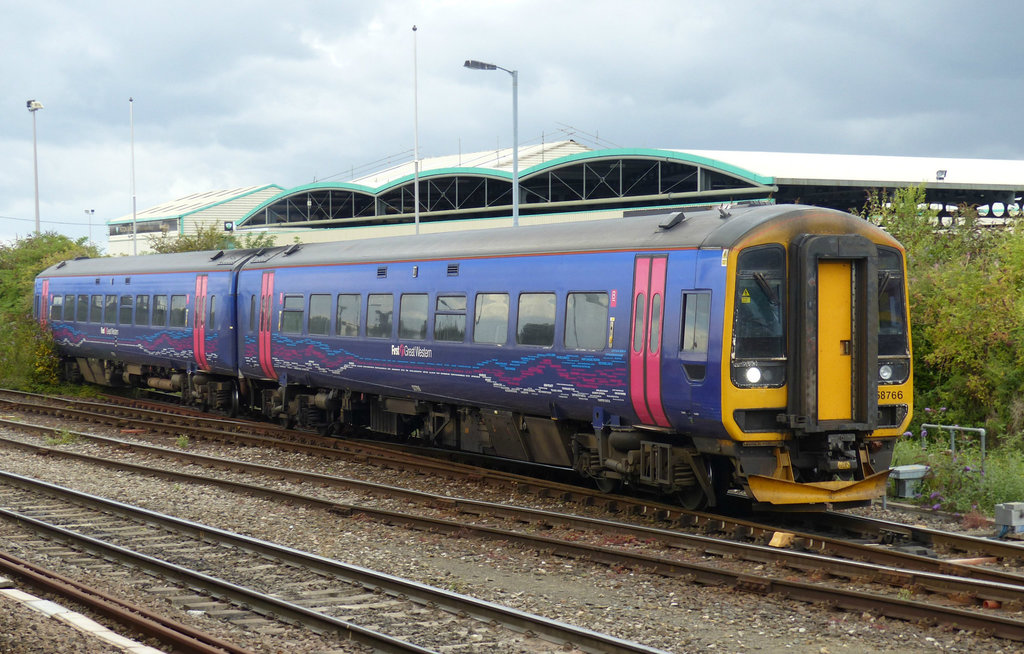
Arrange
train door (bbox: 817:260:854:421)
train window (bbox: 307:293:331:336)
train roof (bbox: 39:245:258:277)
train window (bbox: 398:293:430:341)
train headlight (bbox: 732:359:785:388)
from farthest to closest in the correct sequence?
1. train roof (bbox: 39:245:258:277)
2. train window (bbox: 307:293:331:336)
3. train window (bbox: 398:293:430:341)
4. train door (bbox: 817:260:854:421)
5. train headlight (bbox: 732:359:785:388)

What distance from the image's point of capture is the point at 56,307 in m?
29.3

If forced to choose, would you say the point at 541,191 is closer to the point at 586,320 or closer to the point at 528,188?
the point at 528,188

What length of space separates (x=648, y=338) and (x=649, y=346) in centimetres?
9

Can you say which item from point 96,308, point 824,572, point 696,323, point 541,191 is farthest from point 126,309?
point 541,191

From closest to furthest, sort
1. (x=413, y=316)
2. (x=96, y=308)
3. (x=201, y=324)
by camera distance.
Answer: (x=413, y=316) < (x=201, y=324) < (x=96, y=308)

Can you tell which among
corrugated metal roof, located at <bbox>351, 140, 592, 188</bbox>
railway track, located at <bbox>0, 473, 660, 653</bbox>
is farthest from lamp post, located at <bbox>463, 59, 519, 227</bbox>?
corrugated metal roof, located at <bbox>351, 140, 592, 188</bbox>

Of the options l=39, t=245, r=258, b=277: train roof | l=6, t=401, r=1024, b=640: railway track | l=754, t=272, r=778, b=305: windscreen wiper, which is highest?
l=39, t=245, r=258, b=277: train roof

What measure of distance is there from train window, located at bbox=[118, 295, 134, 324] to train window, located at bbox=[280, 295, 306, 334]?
7877 millimetres

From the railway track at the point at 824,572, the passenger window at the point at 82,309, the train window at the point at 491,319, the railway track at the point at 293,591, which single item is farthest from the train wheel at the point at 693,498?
the passenger window at the point at 82,309

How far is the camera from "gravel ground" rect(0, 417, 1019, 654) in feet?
24.5

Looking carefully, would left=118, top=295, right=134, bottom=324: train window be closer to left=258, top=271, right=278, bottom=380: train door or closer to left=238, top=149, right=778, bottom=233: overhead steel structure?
left=258, top=271, right=278, bottom=380: train door

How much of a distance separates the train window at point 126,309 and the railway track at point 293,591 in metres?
13.2

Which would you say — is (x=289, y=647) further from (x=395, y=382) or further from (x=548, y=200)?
(x=548, y=200)

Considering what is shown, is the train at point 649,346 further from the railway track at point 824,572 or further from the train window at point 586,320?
the railway track at point 824,572
